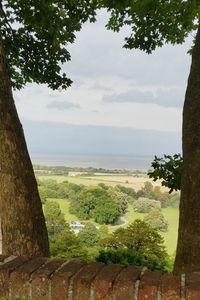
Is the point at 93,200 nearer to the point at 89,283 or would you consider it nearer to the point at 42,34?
the point at 42,34

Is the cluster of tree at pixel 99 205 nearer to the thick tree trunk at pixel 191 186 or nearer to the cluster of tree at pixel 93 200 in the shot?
the cluster of tree at pixel 93 200

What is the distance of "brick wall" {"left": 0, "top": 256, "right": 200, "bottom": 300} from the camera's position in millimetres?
1977

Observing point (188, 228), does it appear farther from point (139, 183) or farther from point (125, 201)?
point (139, 183)

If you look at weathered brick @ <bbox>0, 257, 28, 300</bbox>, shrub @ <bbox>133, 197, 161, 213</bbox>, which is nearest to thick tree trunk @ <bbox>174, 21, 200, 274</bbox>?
weathered brick @ <bbox>0, 257, 28, 300</bbox>

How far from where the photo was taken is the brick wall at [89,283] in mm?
1977

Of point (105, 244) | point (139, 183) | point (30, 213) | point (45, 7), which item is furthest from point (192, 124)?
point (139, 183)

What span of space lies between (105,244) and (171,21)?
565 inches

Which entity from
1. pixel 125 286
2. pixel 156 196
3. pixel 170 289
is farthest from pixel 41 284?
pixel 156 196

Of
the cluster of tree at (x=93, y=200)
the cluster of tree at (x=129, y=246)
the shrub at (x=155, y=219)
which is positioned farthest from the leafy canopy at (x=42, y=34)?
the shrub at (x=155, y=219)

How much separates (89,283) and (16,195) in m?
2.23

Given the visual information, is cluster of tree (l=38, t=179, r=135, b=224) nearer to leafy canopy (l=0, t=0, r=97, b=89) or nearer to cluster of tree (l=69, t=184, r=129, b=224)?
cluster of tree (l=69, t=184, r=129, b=224)

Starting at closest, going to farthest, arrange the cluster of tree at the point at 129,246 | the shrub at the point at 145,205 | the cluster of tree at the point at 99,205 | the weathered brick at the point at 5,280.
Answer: the weathered brick at the point at 5,280 < the cluster of tree at the point at 129,246 < the cluster of tree at the point at 99,205 < the shrub at the point at 145,205

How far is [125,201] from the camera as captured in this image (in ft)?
128

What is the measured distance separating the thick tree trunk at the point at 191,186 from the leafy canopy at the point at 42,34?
4.05 m
